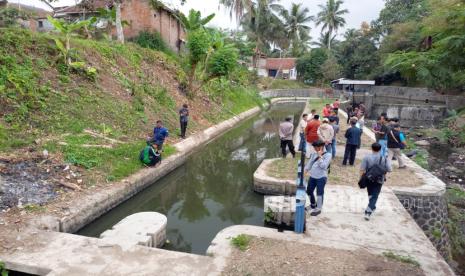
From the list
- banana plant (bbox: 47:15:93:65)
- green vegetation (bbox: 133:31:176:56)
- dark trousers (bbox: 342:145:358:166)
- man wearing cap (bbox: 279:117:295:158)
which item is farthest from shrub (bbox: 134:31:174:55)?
dark trousers (bbox: 342:145:358:166)

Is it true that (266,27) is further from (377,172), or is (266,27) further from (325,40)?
(377,172)

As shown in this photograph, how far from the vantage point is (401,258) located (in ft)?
18.2

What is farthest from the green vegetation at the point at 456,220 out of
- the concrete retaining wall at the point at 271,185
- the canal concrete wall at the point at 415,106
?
the canal concrete wall at the point at 415,106

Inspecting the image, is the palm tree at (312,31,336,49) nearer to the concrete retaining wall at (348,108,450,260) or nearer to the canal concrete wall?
the canal concrete wall

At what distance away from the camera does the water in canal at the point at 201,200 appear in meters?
7.77

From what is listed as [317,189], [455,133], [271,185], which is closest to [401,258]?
[317,189]

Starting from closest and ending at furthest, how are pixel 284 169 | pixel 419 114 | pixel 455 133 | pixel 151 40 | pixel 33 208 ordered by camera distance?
pixel 33 208, pixel 284 169, pixel 455 133, pixel 151 40, pixel 419 114

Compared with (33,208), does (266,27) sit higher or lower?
higher

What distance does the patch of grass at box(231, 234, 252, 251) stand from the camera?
590cm

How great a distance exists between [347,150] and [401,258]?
5.51 metres

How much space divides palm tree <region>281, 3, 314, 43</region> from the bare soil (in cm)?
5296

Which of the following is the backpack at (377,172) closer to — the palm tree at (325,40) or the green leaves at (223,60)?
the green leaves at (223,60)

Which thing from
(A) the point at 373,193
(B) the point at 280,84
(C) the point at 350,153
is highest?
(B) the point at 280,84

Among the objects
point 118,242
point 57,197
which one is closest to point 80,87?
point 57,197
